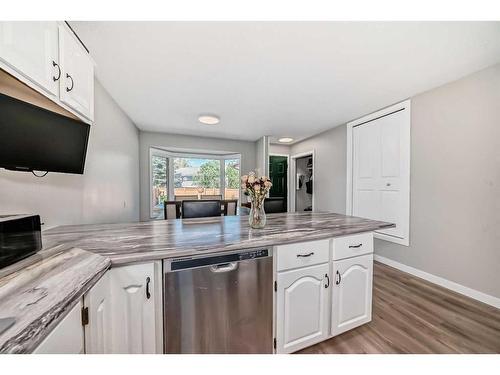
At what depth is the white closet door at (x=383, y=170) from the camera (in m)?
2.54

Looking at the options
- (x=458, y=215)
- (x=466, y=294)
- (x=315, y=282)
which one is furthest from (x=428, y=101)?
(x=315, y=282)

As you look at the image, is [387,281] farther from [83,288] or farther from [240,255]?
[83,288]

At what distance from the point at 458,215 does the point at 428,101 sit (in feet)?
4.52

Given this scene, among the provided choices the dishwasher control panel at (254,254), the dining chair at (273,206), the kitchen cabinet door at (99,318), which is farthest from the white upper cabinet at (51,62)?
the dining chair at (273,206)

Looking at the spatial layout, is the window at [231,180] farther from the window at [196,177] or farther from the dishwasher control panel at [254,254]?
the dishwasher control panel at [254,254]

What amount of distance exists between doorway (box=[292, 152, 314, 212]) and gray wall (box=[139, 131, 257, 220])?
1.36 m

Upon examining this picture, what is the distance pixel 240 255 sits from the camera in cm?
109

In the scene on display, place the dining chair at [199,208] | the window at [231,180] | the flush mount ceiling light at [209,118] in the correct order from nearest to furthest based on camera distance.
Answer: the dining chair at [199,208] < the flush mount ceiling light at [209,118] < the window at [231,180]

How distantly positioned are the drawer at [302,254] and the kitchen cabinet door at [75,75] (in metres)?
1.56

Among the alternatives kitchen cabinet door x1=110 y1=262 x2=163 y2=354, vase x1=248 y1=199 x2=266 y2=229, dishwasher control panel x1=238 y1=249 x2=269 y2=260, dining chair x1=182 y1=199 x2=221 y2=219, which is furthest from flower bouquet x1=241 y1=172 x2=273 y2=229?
dining chair x1=182 y1=199 x2=221 y2=219

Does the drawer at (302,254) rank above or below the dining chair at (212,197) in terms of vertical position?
below

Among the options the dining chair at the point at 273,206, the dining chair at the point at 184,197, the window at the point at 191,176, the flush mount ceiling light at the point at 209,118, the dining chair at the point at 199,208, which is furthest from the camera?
the dining chair at the point at 184,197
